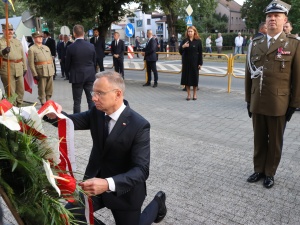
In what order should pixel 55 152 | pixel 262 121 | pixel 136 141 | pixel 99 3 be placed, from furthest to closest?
1. pixel 99 3
2. pixel 262 121
3. pixel 136 141
4. pixel 55 152

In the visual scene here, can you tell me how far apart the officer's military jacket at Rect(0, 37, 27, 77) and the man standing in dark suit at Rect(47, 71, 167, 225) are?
5.64 metres

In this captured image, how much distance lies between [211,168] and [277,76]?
1.57m

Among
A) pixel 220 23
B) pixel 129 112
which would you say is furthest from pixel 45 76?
pixel 220 23

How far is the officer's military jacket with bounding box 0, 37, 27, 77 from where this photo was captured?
303 inches

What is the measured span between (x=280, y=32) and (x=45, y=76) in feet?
18.9

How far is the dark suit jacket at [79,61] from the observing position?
7301mm

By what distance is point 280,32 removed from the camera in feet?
12.8

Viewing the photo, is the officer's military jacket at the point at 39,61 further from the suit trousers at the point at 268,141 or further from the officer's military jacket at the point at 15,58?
the suit trousers at the point at 268,141

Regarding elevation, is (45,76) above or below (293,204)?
above

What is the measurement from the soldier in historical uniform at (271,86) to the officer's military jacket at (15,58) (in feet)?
17.8

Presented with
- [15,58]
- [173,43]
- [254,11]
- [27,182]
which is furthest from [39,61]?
[254,11]

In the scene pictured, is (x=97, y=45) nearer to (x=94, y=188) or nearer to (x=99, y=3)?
(x=99, y=3)

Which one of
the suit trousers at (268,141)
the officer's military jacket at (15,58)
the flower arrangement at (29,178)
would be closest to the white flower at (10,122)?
the flower arrangement at (29,178)

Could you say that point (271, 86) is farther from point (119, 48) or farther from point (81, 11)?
point (81, 11)
